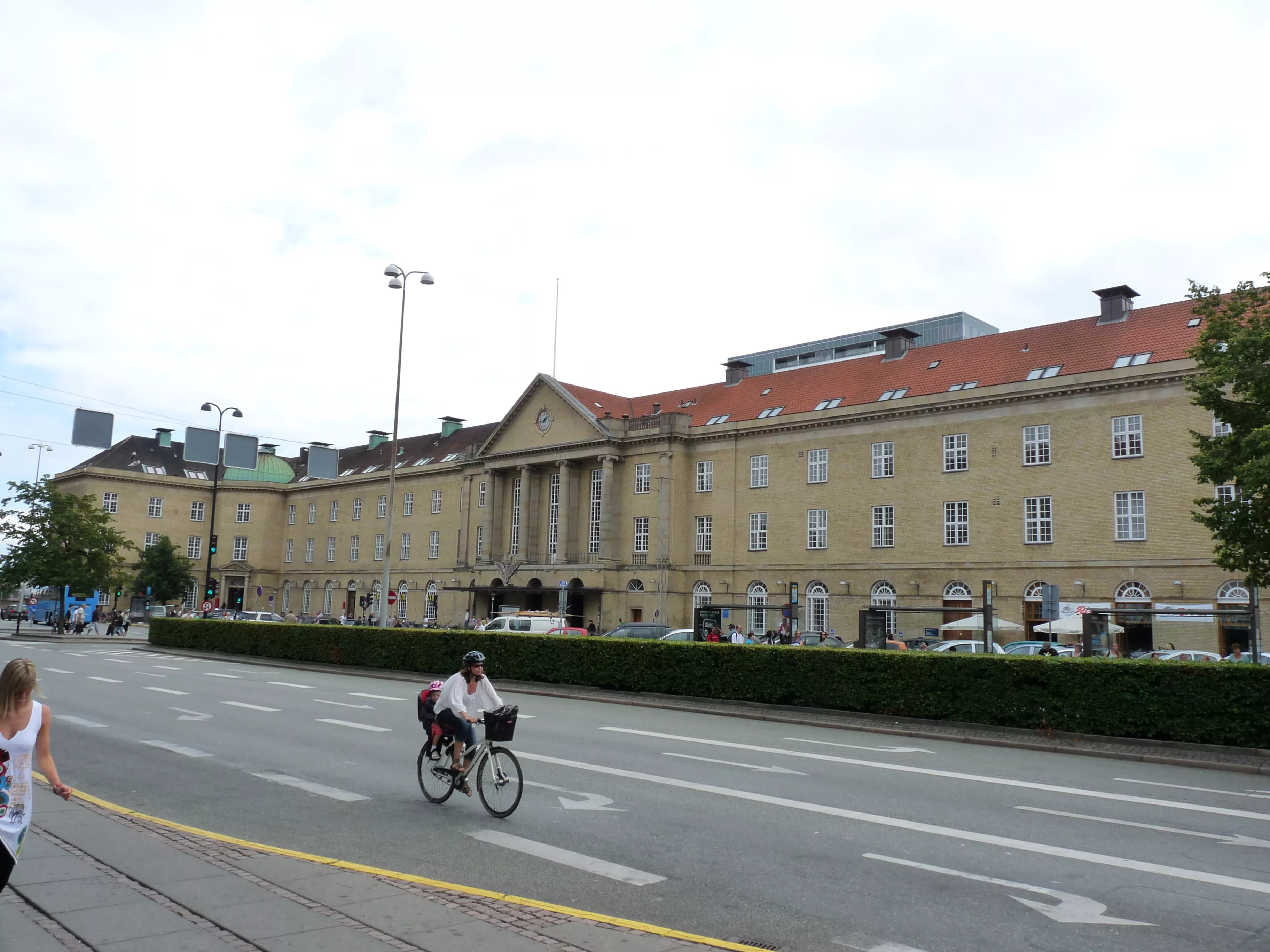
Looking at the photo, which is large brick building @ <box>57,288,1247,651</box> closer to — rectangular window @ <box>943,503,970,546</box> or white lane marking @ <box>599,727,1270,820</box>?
rectangular window @ <box>943,503,970,546</box>

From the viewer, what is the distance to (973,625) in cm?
3400

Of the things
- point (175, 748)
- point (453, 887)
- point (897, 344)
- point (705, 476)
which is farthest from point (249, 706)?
point (897, 344)

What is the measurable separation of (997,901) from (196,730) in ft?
44.3

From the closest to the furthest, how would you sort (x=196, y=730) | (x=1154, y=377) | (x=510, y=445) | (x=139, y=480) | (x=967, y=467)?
(x=196, y=730) < (x=1154, y=377) < (x=967, y=467) < (x=510, y=445) < (x=139, y=480)

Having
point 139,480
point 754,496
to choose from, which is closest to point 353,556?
point 139,480

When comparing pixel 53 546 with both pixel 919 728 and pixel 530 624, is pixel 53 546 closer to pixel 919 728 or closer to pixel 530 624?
pixel 530 624

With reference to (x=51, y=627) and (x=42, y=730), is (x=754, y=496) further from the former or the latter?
(x=42, y=730)

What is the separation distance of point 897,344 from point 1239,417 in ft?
112

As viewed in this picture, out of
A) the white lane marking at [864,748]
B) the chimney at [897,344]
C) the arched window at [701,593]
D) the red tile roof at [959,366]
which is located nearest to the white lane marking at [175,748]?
the white lane marking at [864,748]

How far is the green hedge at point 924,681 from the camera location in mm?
17109

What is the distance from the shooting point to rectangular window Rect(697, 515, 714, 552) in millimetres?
61094

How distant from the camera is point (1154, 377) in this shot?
142 ft

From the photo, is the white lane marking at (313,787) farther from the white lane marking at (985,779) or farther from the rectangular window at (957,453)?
the rectangular window at (957,453)

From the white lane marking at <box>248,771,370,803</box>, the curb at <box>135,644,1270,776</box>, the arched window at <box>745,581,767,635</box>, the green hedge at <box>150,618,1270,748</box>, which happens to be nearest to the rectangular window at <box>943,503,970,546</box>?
the arched window at <box>745,581,767,635</box>
